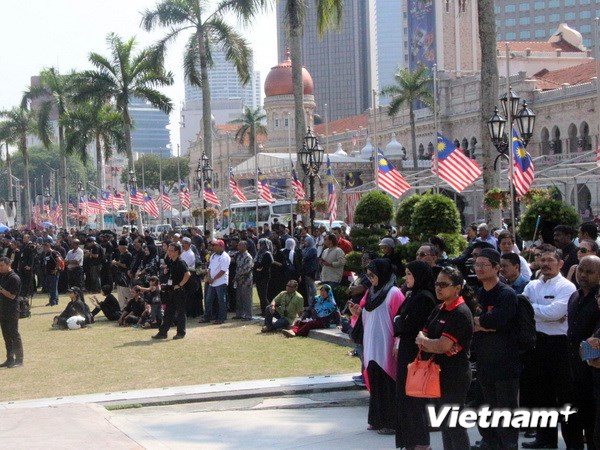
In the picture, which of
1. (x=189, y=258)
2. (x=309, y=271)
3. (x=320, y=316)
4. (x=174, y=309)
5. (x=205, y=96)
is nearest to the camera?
(x=320, y=316)

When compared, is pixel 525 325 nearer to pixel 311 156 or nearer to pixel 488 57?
pixel 488 57

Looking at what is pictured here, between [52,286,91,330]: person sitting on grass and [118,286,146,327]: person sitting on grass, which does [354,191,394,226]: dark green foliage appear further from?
[52,286,91,330]: person sitting on grass

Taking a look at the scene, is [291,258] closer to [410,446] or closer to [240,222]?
[410,446]

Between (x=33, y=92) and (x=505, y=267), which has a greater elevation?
(x=33, y=92)

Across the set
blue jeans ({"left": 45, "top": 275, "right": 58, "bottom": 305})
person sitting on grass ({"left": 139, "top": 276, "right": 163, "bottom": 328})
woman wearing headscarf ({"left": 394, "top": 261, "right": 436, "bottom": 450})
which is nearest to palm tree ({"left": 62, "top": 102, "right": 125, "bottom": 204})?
blue jeans ({"left": 45, "top": 275, "right": 58, "bottom": 305})

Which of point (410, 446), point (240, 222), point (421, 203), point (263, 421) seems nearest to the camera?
point (410, 446)

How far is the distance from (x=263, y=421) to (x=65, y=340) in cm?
808

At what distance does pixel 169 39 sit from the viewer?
4206 centimetres

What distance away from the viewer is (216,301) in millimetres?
19594

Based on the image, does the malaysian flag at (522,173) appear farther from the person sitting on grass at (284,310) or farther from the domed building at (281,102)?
the domed building at (281,102)

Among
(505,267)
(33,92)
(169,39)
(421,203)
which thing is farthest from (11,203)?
(505,267)

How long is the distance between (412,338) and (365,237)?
950 centimetres

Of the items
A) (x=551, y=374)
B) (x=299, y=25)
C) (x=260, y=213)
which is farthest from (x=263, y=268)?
(x=260, y=213)

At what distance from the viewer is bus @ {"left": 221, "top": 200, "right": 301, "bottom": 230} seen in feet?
161
